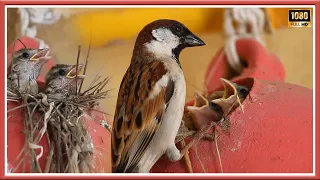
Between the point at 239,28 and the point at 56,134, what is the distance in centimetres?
52

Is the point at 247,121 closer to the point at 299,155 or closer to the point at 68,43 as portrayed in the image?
the point at 299,155

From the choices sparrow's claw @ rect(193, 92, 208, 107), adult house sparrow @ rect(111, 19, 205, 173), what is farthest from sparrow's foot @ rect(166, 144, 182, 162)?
sparrow's claw @ rect(193, 92, 208, 107)

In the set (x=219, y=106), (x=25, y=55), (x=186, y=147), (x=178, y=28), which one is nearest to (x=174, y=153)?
(x=186, y=147)

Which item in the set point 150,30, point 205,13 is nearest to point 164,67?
point 150,30

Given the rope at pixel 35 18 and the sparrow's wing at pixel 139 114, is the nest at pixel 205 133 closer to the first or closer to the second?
the sparrow's wing at pixel 139 114

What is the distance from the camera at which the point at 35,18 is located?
1190mm

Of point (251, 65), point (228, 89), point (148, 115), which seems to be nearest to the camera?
point (148, 115)

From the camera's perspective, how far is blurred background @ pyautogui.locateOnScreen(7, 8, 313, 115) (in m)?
1.15

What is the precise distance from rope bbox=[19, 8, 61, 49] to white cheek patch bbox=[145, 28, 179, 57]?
0.22 m

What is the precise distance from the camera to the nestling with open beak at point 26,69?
1.11 m

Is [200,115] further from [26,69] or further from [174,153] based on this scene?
[26,69]

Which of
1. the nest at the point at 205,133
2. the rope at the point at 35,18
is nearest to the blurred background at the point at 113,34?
the rope at the point at 35,18

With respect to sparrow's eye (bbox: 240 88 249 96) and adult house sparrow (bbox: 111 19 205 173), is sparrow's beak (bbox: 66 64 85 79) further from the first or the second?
sparrow's eye (bbox: 240 88 249 96)

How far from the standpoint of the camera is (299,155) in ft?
3.48
